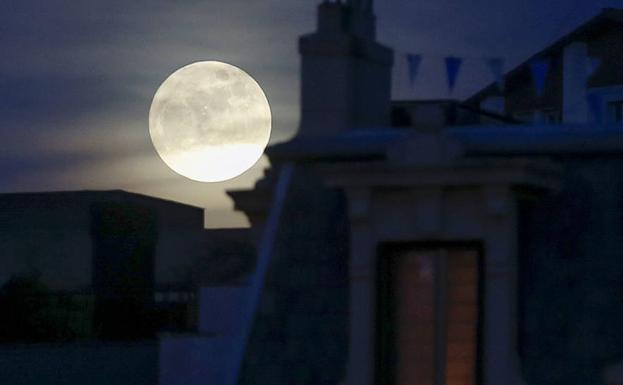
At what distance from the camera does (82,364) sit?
38.7 metres

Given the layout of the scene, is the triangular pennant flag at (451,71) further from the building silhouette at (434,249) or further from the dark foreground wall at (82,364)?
the dark foreground wall at (82,364)

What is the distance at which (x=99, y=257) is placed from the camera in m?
47.8

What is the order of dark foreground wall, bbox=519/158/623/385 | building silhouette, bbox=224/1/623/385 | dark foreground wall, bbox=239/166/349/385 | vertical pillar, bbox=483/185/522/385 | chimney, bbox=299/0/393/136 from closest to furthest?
dark foreground wall, bbox=519/158/623/385, building silhouette, bbox=224/1/623/385, vertical pillar, bbox=483/185/522/385, dark foreground wall, bbox=239/166/349/385, chimney, bbox=299/0/393/136

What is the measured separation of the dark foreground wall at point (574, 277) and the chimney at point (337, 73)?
7.90 feet

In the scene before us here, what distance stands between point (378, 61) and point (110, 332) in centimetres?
2832

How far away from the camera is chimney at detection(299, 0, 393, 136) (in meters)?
16.8

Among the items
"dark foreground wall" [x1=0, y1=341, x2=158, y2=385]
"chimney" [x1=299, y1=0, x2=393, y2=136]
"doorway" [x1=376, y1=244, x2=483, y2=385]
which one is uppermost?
"chimney" [x1=299, y1=0, x2=393, y2=136]

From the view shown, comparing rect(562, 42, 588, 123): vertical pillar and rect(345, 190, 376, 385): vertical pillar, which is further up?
rect(562, 42, 588, 123): vertical pillar

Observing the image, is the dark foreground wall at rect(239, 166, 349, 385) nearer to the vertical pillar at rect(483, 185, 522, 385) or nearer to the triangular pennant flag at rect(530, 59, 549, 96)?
the vertical pillar at rect(483, 185, 522, 385)

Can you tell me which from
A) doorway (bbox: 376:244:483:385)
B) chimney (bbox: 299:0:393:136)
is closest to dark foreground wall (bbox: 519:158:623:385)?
doorway (bbox: 376:244:483:385)

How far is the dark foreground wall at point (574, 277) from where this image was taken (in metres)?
15.1

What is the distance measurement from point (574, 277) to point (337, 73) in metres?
3.44

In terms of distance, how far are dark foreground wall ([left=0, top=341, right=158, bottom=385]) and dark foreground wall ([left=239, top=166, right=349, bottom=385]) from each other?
64.0 feet

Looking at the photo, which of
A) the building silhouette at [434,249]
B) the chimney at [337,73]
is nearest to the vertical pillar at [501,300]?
the building silhouette at [434,249]
